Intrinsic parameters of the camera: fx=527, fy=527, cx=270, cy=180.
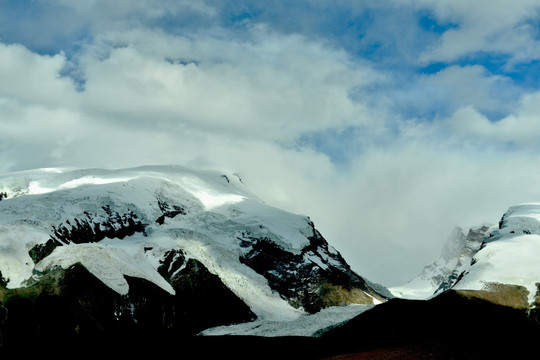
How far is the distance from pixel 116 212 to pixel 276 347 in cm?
11113

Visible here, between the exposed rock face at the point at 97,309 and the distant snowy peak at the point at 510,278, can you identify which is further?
the exposed rock face at the point at 97,309

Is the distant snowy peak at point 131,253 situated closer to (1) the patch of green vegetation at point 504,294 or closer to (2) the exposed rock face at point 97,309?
(2) the exposed rock face at point 97,309

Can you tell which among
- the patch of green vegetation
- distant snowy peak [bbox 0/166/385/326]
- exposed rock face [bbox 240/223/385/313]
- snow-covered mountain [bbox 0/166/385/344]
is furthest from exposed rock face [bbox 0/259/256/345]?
the patch of green vegetation

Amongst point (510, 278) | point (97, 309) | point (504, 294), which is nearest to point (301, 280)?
point (97, 309)

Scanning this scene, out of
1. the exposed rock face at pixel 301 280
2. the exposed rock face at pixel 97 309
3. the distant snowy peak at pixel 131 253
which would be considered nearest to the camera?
the exposed rock face at pixel 97 309

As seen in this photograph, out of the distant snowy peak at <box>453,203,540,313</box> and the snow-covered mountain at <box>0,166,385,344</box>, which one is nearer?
the distant snowy peak at <box>453,203,540,313</box>

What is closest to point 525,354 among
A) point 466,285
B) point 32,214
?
point 466,285

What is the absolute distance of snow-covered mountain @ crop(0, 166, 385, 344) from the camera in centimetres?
10894

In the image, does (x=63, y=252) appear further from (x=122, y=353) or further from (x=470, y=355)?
(x=470, y=355)

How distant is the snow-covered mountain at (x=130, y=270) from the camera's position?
108938 mm

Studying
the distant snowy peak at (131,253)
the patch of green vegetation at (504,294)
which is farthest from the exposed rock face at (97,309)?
the patch of green vegetation at (504,294)

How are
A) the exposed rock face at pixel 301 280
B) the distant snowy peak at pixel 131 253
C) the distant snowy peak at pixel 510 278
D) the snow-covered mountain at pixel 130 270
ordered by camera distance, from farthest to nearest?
the exposed rock face at pixel 301 280, the distant snowy peak at pixel 131 253, the snow-covered mountain at pixel 130 270, the distant snowy peak at pixel 510 278

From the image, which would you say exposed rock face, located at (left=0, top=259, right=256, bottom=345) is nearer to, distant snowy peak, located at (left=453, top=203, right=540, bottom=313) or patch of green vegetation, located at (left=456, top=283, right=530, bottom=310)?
distant snowy peak, located at (left=453, top=203, right=540, bottom=313)

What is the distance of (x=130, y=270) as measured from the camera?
128m
